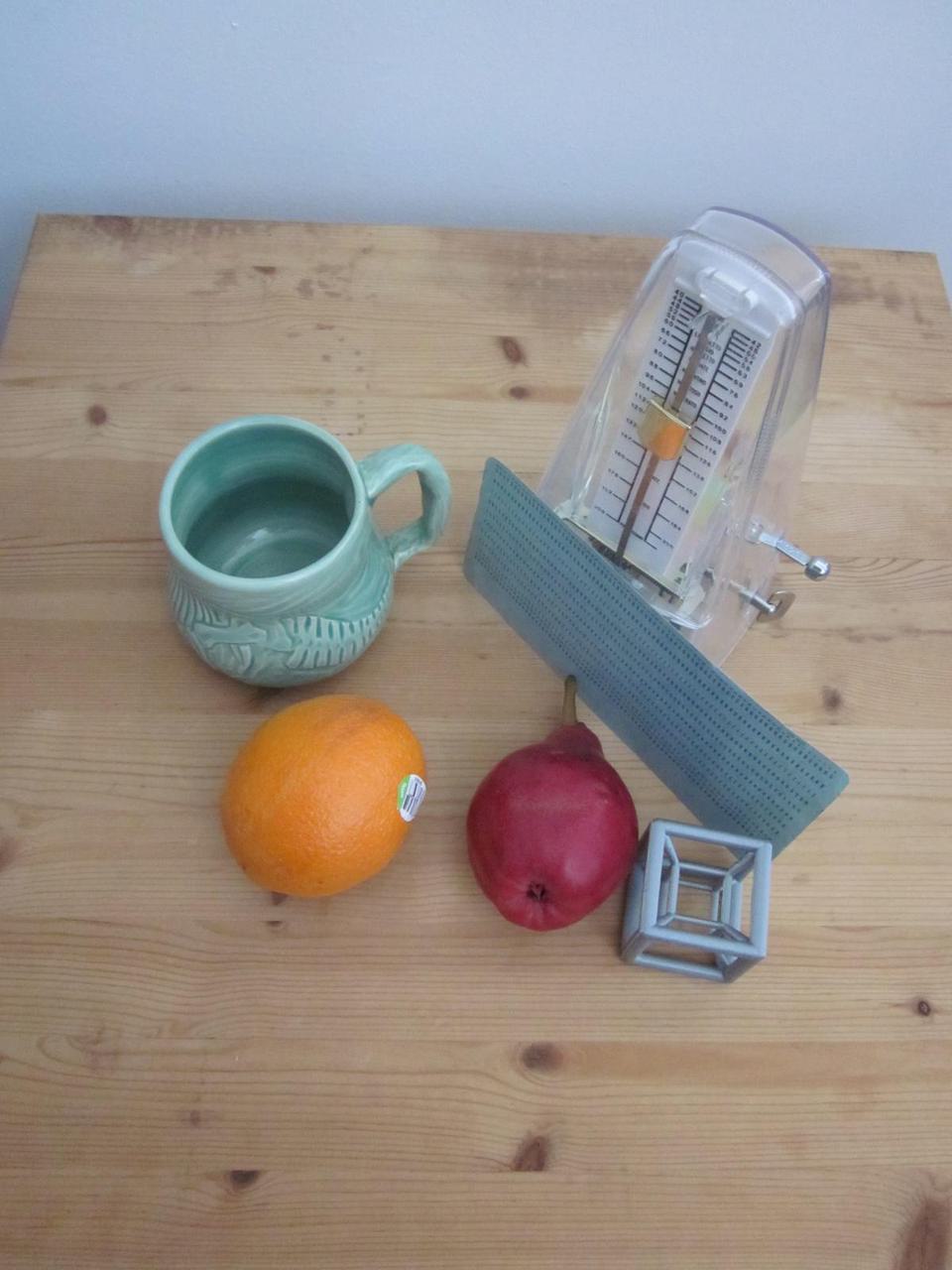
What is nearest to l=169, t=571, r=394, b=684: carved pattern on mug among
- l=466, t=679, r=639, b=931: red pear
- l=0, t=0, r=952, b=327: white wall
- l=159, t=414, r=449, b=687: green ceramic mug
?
l=159, t=414, r=449, b=687: green ceramic mug

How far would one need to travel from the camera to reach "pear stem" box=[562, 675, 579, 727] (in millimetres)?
473

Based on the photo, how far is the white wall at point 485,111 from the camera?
21.9 inches

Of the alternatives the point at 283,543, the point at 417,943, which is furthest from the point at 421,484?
the point at 417,943

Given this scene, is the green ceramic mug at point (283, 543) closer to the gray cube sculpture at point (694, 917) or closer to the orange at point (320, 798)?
the orange at point (320, 798)

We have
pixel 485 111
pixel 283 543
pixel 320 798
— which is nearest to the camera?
pixel 320 798

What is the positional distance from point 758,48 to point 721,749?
45 cm

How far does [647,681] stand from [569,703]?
2.0 inches

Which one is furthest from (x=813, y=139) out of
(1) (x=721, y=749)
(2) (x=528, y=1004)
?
(2) (x=528, y=1004)

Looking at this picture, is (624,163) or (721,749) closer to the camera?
(721,749)

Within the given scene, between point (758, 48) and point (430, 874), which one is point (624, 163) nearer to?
point (758, 48)

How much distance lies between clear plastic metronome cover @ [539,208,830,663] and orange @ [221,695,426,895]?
158 mm

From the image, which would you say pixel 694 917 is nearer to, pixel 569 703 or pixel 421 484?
pixel 569 703

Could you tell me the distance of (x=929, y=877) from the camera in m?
0.48

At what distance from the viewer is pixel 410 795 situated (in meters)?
0.42
